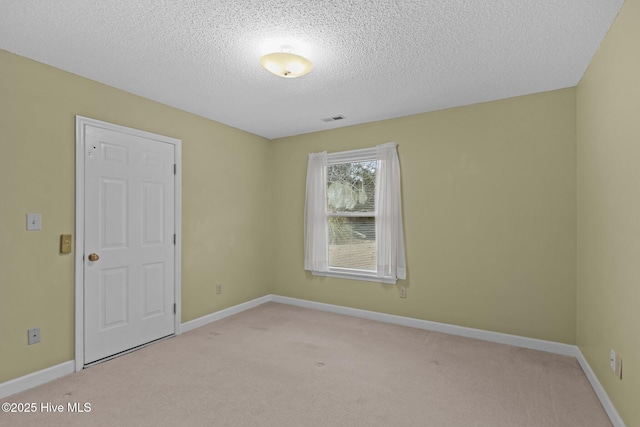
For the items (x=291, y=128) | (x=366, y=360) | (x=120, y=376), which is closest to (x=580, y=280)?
(x=366, y=360)

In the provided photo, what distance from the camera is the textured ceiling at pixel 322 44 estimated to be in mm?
1903

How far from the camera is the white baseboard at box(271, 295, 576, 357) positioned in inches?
121

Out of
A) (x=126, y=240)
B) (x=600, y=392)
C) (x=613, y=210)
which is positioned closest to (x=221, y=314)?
(x=126, y=240)

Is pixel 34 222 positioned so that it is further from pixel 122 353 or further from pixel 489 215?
pixel 489 215

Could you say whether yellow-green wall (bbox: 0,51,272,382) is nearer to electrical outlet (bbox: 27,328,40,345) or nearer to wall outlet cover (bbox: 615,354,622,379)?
electrical outlet (bbox: 27,328,40,345)

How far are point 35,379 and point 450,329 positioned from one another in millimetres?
3853

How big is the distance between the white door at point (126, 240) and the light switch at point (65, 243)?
5.3 inches

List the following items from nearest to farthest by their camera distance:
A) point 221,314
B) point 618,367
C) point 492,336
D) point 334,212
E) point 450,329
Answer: point 618,367 < point 492,336 < point 450,329 < point 221,314 < point 334,212

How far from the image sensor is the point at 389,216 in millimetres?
3953

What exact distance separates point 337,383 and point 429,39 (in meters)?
2.66

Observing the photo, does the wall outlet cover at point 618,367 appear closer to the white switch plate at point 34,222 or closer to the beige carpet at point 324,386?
the beige carpet at point 324,386

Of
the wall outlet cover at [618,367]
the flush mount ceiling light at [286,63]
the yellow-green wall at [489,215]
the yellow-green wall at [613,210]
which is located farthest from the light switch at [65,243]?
the wall outlet cover at [618,367]

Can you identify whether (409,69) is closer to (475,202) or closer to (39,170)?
(475,202)

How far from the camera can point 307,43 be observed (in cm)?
228
